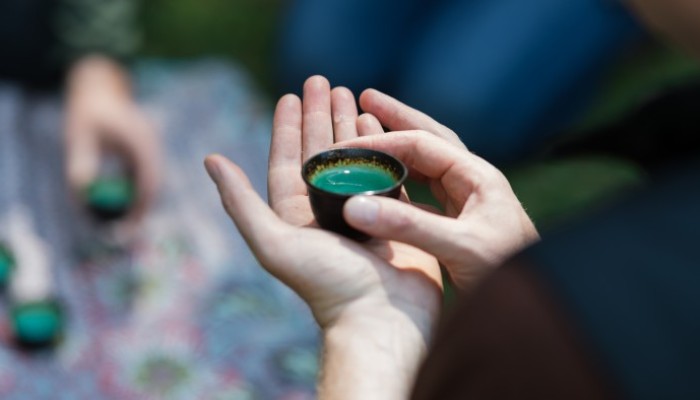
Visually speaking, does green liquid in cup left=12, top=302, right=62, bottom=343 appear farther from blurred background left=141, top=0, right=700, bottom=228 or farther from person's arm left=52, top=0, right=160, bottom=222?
blurred background left=141, top=0, right=700, bottom=228

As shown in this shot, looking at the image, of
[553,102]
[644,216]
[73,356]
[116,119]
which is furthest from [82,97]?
[644,216]

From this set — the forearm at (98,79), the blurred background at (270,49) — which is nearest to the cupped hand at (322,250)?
the blurred background at (270,49)

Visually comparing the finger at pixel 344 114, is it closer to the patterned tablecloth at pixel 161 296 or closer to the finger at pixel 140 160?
the patterned tablecloth at pixel 161 296

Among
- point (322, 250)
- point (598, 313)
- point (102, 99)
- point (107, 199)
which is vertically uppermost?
point (598, 313)

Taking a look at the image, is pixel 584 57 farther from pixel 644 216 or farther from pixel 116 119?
pixel 644 216

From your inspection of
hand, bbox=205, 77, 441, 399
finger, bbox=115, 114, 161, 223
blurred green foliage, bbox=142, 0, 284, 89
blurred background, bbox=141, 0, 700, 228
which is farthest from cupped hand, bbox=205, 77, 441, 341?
blurred green foliage, bbox=142, 0, 284, 89

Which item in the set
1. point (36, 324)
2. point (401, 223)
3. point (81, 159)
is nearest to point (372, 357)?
point (401, 223)

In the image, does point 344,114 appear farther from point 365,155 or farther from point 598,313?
point 598,313
